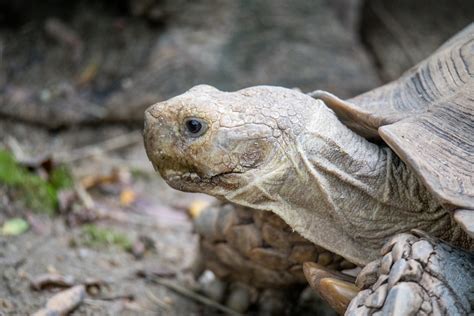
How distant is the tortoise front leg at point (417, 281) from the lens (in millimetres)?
1945

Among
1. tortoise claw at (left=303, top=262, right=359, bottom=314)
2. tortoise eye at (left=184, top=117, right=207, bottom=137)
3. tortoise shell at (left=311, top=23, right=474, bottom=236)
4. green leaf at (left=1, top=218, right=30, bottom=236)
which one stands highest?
tortoise shell at (left=311, top=23, right=474, bottom=236)

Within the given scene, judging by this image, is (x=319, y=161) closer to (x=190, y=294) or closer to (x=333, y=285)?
(x=333, y=285)

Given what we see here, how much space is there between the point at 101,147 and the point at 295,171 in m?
2.79

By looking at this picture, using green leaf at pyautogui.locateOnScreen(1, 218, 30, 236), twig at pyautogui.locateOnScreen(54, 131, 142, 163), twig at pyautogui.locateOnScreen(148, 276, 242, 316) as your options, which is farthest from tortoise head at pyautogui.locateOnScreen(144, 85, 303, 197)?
twig at pyautogui.locateOnScreen(54, 131, 142, 163)

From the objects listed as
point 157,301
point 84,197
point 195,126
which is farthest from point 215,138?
point 84,197

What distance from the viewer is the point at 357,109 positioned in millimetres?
2510

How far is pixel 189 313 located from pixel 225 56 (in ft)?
8.10

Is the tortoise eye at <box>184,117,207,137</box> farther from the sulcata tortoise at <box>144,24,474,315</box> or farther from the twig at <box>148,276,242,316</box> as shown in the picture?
the twig at <box>148,276,242,316</box>

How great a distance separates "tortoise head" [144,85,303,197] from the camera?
7.59 feet

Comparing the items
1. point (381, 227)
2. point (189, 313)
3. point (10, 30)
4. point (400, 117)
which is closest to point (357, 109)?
point (400, 117)

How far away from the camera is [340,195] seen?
7.73 feet

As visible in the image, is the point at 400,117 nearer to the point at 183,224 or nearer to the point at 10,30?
the point at 183,224

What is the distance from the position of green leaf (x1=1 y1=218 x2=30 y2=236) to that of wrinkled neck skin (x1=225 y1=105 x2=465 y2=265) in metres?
1.54

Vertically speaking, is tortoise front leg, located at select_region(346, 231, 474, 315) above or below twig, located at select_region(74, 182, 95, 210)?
above
